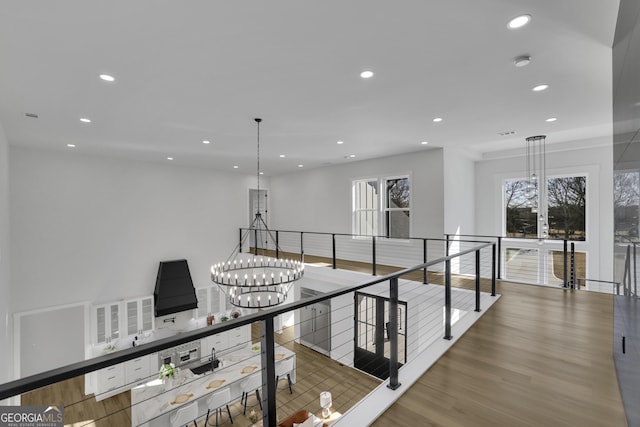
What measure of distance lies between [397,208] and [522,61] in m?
4.55

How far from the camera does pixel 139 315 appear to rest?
7.28 m

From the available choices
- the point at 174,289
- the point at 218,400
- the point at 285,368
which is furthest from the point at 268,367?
the point at 174,289

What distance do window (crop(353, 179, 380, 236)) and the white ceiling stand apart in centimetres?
257

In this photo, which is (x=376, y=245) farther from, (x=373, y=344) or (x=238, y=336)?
(x=238, y=336)

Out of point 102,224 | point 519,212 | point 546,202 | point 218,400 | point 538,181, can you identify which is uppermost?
point 538,181

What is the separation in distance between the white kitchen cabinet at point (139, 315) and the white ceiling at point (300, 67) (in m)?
4.15

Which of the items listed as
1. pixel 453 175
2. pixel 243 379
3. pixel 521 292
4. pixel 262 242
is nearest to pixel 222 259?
pixel 262 242

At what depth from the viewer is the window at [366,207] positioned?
7434 mm

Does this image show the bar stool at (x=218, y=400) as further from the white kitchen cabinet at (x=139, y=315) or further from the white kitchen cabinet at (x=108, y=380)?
the white kitchen cabinet at (x=139, y=315)

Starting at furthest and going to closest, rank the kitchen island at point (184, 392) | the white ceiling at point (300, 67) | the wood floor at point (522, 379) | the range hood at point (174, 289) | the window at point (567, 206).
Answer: the range hood at point (174, 289), the window at point (567, 206), the kitchen island at point (184, 392), the white ceiling at point (300, 67), the wood floor at point (522, 379)

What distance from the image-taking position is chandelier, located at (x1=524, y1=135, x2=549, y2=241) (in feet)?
21.0

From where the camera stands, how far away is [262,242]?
10281 mm

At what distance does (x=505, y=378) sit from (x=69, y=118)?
5.79 metres

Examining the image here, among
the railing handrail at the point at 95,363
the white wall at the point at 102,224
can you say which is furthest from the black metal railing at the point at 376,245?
the railing handrail at the point at 95,363
